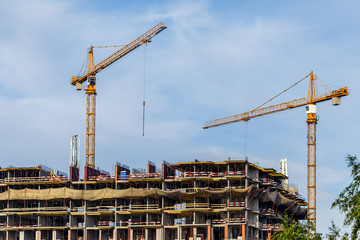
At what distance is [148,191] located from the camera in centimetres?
19925

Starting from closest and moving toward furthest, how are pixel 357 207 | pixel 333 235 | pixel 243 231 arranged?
pixel 357 207 → pixel 333 235 → pixel 243 231

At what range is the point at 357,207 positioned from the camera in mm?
80000

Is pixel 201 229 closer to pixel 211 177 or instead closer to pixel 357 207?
pixel 211 177

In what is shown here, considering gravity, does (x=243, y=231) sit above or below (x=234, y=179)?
below

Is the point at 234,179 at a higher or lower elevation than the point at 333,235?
higher

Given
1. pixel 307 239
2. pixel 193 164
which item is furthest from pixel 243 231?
pixel 307 239

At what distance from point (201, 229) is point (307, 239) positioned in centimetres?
9271

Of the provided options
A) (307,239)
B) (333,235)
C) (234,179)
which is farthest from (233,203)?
(333,235)

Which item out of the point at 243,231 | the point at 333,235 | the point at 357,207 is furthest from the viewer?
the point at 243,231

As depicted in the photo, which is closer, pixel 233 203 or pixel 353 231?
pixel 353 231

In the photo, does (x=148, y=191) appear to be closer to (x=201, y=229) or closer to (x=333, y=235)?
(x=201, y=229)

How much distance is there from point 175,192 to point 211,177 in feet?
32.7

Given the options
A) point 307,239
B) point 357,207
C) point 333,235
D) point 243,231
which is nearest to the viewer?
point 357,207

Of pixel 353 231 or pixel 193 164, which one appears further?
pixel 193 164
